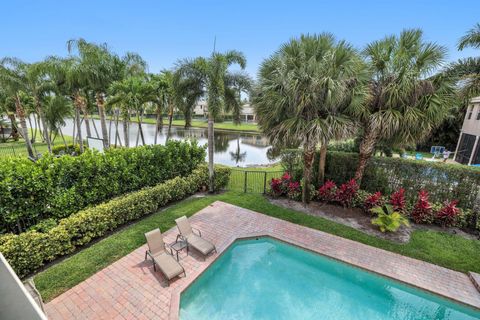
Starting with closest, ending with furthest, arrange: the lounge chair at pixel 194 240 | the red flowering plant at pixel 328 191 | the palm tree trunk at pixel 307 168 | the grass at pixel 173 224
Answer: the grass at pixel 173 224 → the lounge chair at pixel 194 240 → the palm tree trunk at pixel 307 168 → the red flowering plant at pixel 328 191

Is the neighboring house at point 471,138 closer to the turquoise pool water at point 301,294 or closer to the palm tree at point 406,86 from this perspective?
the palm tree at point 406,86

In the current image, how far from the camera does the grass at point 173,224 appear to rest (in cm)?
509

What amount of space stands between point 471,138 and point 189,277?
23180mm

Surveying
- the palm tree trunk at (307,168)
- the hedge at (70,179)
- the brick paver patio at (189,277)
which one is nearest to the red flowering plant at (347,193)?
the palm tree trunk at (307,168)

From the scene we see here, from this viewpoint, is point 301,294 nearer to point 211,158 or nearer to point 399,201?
point 399,201

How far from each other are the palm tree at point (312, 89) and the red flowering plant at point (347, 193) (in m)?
2.31

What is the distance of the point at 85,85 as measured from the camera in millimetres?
12922

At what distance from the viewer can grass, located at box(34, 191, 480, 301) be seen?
5.09m

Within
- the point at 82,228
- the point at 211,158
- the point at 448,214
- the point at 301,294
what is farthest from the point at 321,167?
the point at 82,228

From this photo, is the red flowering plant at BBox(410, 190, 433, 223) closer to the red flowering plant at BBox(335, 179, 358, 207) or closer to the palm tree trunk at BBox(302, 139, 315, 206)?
the red flowering plant at BBox(335, 179, 358, 207)

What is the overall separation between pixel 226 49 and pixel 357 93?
5.51m

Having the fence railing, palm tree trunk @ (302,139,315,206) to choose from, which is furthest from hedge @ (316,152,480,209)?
the fence railing

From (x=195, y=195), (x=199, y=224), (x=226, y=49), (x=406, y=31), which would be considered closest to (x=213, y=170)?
(x=195, y=195)

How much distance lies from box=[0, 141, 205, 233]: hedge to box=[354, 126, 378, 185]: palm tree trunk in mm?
7864
